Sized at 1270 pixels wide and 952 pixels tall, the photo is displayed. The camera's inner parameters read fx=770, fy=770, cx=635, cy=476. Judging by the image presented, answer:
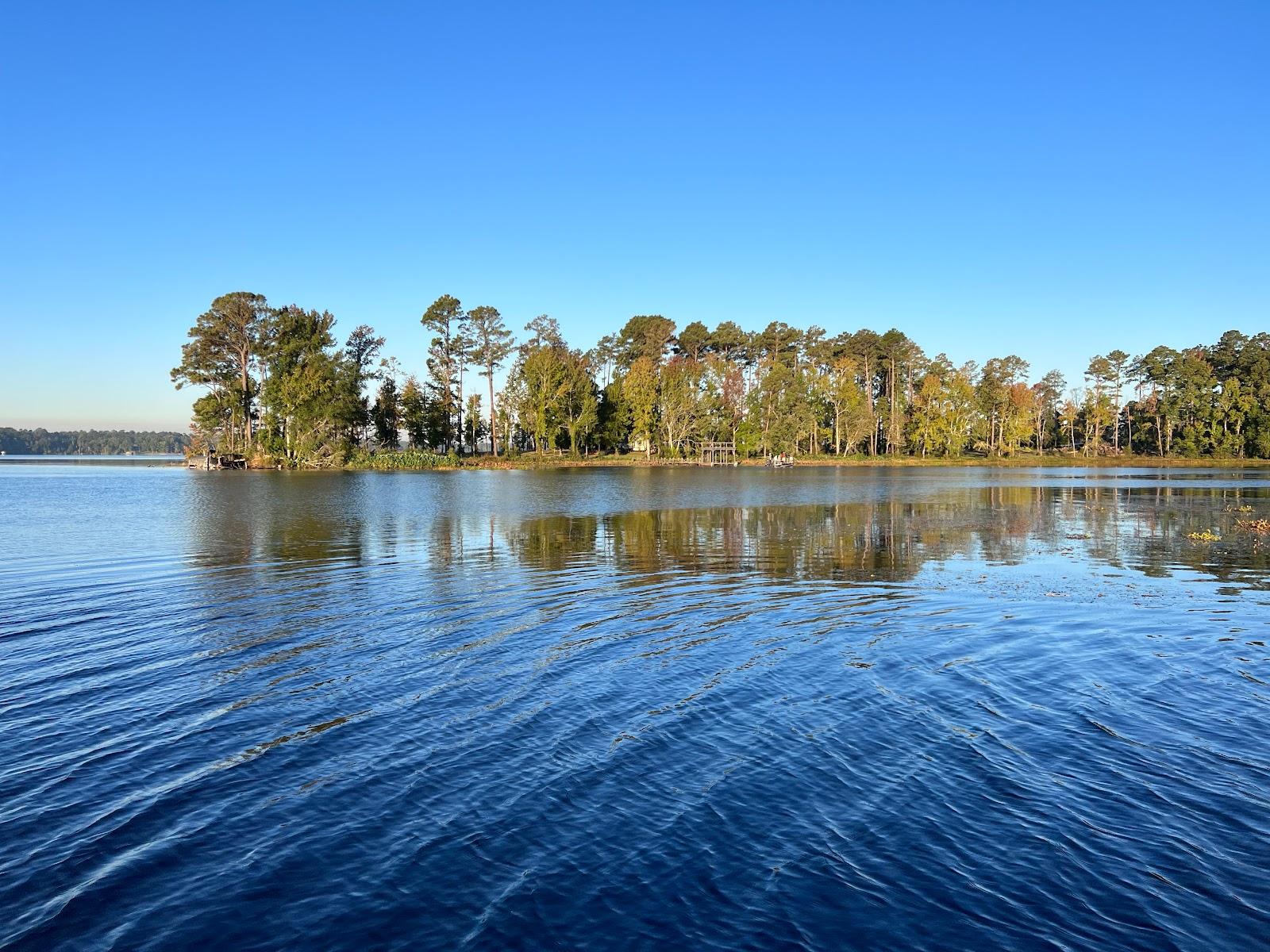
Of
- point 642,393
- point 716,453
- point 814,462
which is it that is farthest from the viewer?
point 814,462

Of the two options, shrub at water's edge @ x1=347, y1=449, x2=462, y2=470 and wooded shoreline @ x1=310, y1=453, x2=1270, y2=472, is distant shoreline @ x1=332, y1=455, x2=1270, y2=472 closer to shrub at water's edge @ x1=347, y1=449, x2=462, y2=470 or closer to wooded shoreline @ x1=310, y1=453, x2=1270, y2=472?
wooded shoreline @ x1=310, y1=453, x2=1270, y2=472

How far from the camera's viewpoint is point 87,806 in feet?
23.5

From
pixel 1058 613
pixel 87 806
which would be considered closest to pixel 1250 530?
pixel 1058 613

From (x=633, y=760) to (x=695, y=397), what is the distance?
104m

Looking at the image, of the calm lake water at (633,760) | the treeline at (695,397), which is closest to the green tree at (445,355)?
the treeline at (695,397)

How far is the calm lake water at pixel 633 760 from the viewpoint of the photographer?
5.65m

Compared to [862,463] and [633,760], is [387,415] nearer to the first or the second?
[862,463]

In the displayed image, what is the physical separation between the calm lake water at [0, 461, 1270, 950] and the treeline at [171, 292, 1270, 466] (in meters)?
76.8

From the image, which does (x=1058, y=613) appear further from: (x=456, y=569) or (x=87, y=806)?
(x=87, y=806)

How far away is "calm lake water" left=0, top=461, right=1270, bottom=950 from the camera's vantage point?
222 inches

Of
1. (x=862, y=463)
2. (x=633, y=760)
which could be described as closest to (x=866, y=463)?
(x=862, y=463)

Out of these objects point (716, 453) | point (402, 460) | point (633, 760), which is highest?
point (716, 453)

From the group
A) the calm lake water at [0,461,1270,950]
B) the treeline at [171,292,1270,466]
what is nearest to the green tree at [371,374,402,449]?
the treeline at [171,292,1270,466]

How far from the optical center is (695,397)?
111 metres
